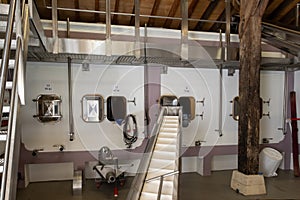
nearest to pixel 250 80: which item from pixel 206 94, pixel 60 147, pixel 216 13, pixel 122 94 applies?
pixel 206 94

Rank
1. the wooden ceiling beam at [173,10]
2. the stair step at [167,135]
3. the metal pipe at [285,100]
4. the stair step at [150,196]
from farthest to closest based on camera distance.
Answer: the metal pipe at [285,100] → the wooden ceiling beam at [173,10] → the stair step at [167,135] → the stair step at [150,196]

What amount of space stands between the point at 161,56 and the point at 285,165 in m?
4.53

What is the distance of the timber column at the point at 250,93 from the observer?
12.6 ft

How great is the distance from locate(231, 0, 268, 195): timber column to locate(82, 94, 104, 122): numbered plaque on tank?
2956mm

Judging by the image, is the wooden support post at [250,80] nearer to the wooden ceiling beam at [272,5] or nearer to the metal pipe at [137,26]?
the wooden ceiling beam at [272,5]

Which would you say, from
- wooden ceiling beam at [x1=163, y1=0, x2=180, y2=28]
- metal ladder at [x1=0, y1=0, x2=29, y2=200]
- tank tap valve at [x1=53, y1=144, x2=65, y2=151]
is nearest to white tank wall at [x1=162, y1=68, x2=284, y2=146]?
wooden ceiling beam at [x1=163, y1=0, x2=180, y2=28]

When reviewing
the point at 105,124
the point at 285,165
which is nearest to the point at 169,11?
the point at 105,124

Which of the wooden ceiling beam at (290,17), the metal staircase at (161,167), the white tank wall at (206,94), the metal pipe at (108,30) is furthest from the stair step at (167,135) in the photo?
the wooden ceiling beam at (290,17)

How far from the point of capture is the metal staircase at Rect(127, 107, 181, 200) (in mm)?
2299

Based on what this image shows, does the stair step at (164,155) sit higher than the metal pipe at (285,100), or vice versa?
the metal pipe at (285,100)

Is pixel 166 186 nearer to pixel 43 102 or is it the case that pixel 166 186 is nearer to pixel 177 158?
pixel 177 158

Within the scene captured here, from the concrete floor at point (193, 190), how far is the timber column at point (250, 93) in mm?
342

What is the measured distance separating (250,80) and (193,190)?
2367 millimetres

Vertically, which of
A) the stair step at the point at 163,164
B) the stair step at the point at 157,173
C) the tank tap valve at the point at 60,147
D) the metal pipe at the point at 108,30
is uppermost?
the metal pipe at the point at 108,30
